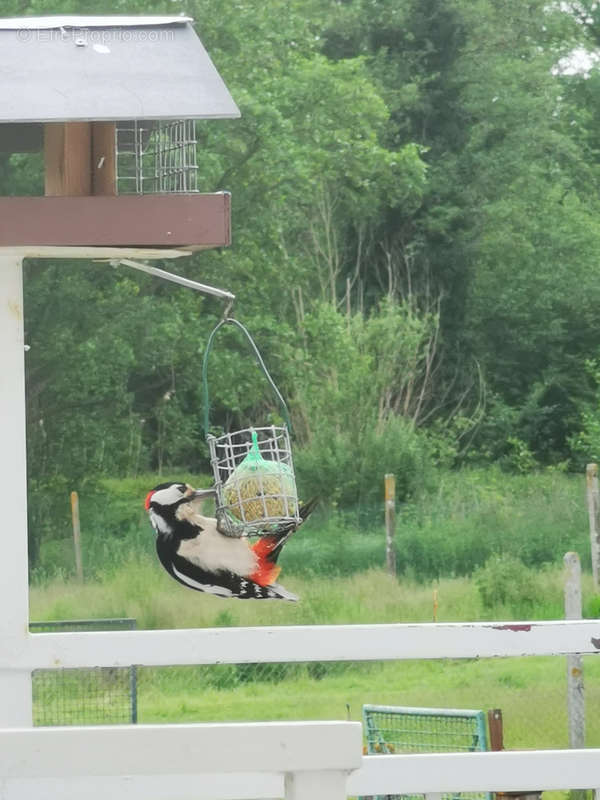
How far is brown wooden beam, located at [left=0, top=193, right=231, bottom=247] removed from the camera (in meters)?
2.84

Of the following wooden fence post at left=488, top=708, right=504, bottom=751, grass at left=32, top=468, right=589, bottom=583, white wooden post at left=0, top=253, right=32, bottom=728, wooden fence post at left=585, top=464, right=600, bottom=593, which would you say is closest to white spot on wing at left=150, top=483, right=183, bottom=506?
white wooden post at left=0, top=253, right=32, bottom=728

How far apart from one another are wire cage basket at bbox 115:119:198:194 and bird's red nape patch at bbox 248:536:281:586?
30.3 inches

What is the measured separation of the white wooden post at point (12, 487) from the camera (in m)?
2.92

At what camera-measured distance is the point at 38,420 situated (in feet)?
54.5

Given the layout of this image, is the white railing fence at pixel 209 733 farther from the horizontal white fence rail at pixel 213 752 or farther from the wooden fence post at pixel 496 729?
the wooden fence post at pixel 496 729

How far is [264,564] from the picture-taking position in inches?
131

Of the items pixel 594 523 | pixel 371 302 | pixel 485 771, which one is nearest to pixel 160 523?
pixel 485 771

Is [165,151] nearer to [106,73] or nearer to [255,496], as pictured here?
[106,73]

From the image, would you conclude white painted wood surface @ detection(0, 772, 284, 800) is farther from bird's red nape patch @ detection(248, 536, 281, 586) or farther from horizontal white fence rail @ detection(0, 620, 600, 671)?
bird's red nape patch @ detection(248, 536, 281, 586)

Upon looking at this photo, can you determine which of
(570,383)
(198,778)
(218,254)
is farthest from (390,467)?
(198,778)

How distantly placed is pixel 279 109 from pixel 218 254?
1924 millimetres

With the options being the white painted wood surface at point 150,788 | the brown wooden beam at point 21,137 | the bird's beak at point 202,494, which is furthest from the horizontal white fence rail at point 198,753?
the brown wooden beam at point 21,137

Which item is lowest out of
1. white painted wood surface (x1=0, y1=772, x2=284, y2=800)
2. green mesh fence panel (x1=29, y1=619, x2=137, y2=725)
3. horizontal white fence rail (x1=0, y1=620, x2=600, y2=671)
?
green mesh fence panel (x1=29, y1=619, x2=137, y2=725)

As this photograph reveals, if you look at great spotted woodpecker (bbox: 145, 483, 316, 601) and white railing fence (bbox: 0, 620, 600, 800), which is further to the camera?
great spotted woodpecker (bbox: 145, 483, 316, 601)
